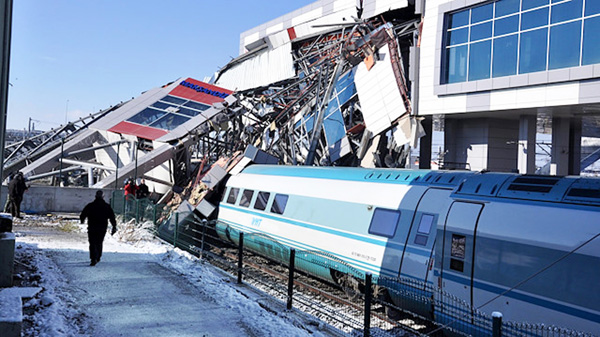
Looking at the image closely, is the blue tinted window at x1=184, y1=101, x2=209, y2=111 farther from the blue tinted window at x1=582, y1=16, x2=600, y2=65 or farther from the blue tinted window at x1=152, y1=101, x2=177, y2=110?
the blue tinted window at x1=582, y1=16, x2=600, y2=65

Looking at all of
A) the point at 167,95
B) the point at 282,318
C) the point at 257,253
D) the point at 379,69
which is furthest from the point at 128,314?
the point at 167,95

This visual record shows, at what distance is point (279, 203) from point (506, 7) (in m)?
14.4

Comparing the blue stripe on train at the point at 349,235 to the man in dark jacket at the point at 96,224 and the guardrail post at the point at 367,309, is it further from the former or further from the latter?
the man in dark jacket at the point at 96,224

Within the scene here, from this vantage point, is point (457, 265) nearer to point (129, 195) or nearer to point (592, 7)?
point (592, 7)

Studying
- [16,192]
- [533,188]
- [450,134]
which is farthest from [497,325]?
[450,134]

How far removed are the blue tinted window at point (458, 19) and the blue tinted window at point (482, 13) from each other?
13.3 inches

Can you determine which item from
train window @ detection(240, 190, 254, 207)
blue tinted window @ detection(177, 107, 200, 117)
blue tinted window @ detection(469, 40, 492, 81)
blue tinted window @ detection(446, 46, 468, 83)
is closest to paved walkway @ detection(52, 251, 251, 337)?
train window @ detection(240, 190, 254, 207)

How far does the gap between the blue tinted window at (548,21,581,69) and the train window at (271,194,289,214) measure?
12882 millimetres

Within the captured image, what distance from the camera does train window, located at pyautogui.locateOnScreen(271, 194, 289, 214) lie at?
1559 centimetres

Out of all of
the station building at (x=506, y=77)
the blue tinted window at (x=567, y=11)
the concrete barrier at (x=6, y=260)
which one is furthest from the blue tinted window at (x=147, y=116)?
the concrete barrier at (x=6, y=260)

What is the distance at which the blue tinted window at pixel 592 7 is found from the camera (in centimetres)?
1991

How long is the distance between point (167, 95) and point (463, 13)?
22953 millimetres

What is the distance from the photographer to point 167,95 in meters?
40.1

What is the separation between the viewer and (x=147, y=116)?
118 ft
